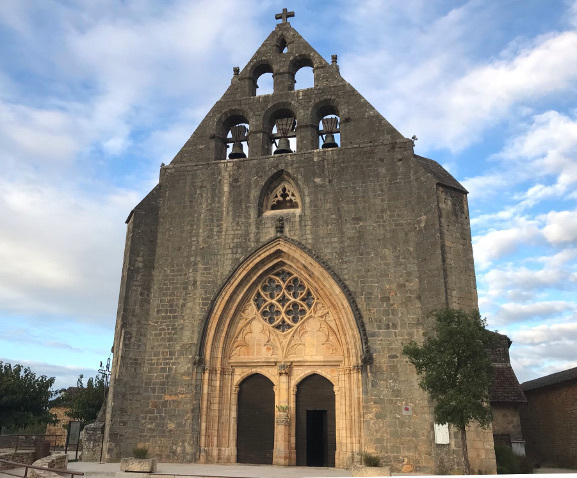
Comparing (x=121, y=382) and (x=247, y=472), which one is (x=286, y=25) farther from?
(x=247, y=472)

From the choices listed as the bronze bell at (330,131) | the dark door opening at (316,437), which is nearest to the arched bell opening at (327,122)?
the bronze bell at (330,131)

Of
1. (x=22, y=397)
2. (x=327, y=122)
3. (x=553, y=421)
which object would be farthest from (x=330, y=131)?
(x=22, y=397)

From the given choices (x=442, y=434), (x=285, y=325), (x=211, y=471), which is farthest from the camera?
(x=285, y=325)

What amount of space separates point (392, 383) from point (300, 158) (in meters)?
6.40

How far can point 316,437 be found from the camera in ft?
40.9

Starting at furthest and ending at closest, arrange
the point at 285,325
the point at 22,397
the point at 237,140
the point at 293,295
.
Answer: the point at 22,397
the point at 237,140
the point at 293,295
the point at 285,325

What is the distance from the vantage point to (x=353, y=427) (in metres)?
11.7

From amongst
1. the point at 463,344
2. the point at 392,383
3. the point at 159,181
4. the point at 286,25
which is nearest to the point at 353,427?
the point at 392,383

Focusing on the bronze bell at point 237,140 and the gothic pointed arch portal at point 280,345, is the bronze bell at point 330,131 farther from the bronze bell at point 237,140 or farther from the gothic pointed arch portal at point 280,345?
the gothic pointed arch portal at point 280,345

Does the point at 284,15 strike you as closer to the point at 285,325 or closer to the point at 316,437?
the point at 285,325

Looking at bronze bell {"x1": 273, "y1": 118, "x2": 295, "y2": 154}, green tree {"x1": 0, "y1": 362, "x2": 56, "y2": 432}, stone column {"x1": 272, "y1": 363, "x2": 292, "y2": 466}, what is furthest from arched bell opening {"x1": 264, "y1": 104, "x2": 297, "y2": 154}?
green tree {"x1": 0, "y1": 362, "x2": 56, "y2": 432}

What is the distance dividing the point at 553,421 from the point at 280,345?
10.2 m

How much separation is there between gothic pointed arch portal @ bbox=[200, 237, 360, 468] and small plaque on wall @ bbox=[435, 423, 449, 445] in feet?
5.74

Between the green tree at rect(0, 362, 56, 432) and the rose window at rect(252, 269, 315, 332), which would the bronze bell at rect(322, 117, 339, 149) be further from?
the green tree at rect(0, 362, 56, 432)
